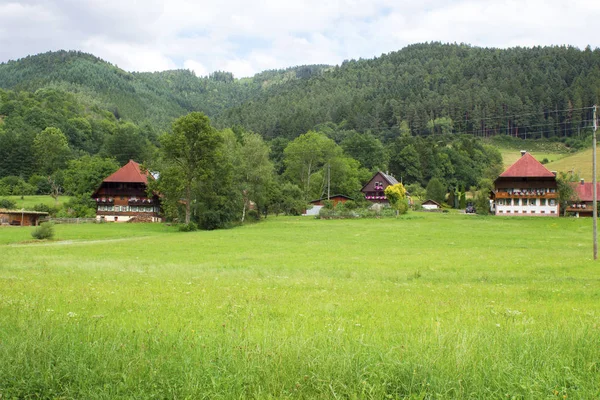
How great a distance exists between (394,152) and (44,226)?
111798 millimetres

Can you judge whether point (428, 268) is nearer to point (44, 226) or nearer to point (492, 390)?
point (492, 390)

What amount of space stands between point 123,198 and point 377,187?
60.3 meters

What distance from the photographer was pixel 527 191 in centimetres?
8700

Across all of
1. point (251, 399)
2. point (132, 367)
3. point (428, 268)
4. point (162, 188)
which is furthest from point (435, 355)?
point (162, 188)

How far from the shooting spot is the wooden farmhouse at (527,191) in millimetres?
85875

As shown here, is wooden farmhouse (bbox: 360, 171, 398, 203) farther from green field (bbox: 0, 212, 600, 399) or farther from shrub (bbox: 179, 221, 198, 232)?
green field (bbox: 0, 212, 600, 399)

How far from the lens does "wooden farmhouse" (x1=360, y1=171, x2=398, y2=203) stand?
112 metres

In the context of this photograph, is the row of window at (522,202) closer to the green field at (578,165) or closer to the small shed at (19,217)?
the green field at (578,165)

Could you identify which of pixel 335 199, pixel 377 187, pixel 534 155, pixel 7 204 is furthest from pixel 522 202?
pixel 7 204

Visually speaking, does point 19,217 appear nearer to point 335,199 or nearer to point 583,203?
point 335,199

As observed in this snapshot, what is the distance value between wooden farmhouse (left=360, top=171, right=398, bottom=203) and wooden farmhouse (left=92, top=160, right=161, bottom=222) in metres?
53.2

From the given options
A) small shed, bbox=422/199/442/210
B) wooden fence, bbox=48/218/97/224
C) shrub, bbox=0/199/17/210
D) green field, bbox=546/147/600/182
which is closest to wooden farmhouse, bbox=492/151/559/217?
small shed, bbox=422/199/442/210

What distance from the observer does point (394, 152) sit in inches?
5600

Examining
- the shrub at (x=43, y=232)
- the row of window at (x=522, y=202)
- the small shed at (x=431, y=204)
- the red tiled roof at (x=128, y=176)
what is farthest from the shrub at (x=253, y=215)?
the small shed at (x=431, y=204)
